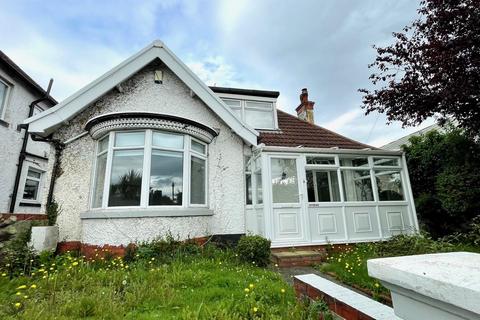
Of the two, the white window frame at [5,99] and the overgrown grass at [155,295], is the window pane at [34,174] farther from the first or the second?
the overgrown grass at [155,295]

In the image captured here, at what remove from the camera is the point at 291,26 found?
8977mm

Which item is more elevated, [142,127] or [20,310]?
[142,127]

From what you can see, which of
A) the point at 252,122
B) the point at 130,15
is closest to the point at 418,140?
the point at 252,122

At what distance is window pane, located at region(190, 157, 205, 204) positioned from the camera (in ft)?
25.4

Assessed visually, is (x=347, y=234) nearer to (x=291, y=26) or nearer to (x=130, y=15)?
(x=291, y=26)

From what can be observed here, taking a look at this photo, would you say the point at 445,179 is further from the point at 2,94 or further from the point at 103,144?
the point at 2,94

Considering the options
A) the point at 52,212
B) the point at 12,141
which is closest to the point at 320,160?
the point at 52,212

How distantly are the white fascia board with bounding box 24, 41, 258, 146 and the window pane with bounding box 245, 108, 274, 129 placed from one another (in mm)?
2208

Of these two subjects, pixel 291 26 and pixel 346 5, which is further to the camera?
pixel 291 26

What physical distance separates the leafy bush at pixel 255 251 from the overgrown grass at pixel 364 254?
4.59 ft

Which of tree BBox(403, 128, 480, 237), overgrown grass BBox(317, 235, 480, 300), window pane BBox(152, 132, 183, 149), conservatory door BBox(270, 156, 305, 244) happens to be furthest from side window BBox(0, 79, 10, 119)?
tree BBox(403, 128, 480, 237)

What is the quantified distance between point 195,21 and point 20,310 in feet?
26.8

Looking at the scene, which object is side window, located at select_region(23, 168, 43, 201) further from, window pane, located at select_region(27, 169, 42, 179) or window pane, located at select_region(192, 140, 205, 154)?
window pane, located at select_region(192, 140, 205, 154)

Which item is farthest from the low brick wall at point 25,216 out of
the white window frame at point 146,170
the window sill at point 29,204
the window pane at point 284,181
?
the window pane at point 284,181
